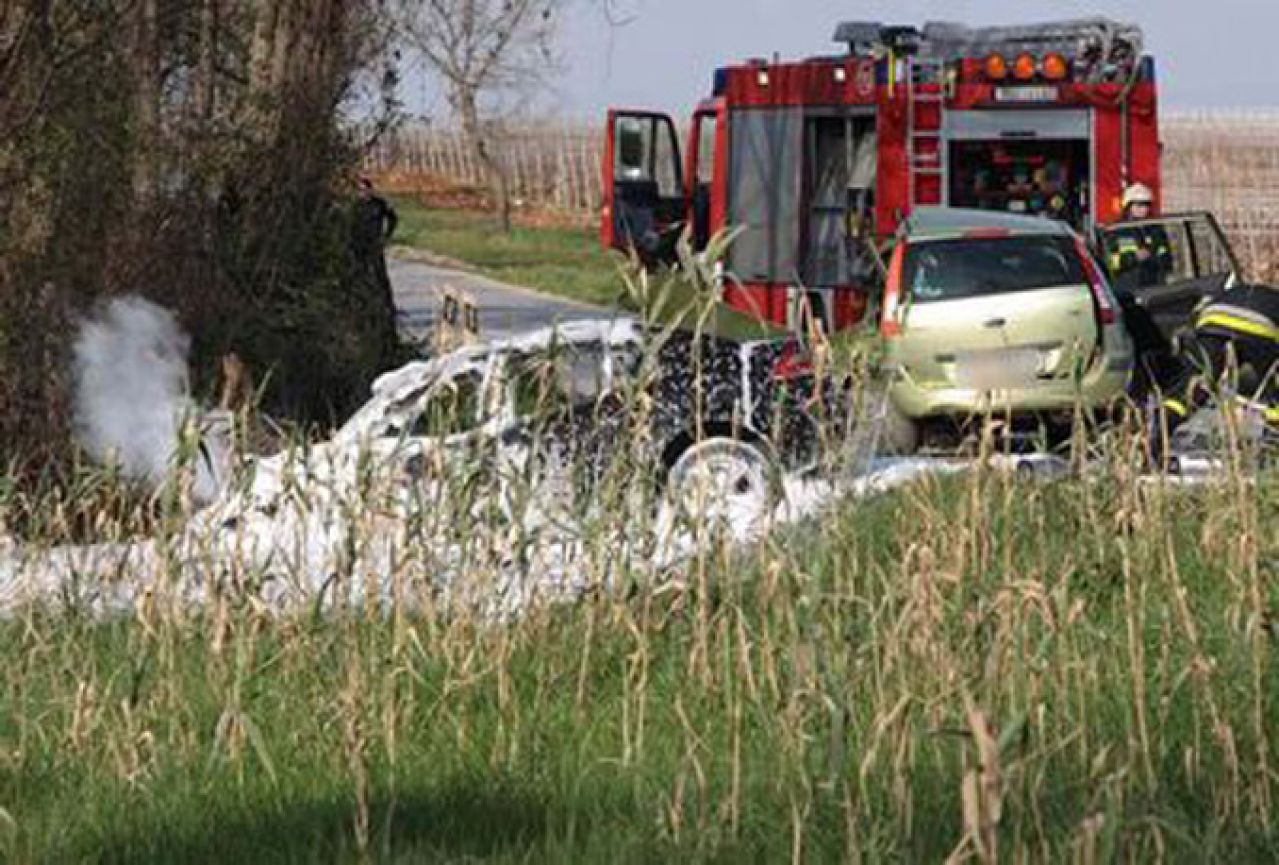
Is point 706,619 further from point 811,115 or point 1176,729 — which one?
point 811,115

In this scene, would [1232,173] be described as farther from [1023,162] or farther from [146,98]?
[146,98]

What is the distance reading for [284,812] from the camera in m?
6.65

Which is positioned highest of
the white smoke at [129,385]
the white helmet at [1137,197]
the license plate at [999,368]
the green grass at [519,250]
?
the white helmet at [1137,197]

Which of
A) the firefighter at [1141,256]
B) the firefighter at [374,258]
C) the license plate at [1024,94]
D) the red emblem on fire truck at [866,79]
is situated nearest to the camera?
the firefighter at [374,258]

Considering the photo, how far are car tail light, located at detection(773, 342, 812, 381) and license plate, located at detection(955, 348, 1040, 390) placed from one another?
364cm

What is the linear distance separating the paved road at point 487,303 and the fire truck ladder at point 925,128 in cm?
439

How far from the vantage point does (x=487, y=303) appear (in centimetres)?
3484

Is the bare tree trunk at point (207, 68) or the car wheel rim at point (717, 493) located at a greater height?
the bare tree trunk at point (207, 68)

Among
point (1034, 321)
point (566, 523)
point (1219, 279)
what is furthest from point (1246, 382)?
point (566, 523)

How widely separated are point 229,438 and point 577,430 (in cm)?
298

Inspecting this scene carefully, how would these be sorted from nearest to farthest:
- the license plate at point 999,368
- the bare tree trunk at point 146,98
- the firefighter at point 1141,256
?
the bare tree trunk at point 146,98, the license plate at point 999,368, the firefighter at point 1141,256

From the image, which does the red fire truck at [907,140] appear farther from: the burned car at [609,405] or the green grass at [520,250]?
the green grass at [520,250]

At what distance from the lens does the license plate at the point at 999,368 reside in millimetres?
17656

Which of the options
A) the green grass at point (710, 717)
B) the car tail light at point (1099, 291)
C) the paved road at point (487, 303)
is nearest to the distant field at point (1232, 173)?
the paved road at point (487, 303)
